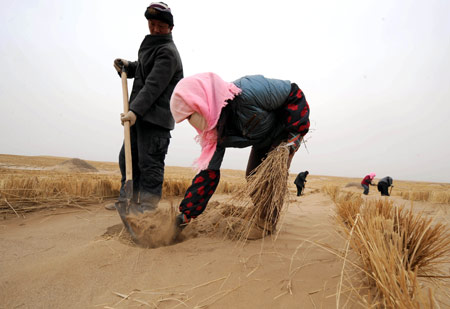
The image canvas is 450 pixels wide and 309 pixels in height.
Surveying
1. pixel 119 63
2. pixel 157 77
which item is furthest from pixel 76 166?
pixel 157 77

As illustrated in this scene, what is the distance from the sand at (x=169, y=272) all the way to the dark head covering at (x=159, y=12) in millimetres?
1813

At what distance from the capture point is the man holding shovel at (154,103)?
2.08m

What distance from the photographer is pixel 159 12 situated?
6.77 ft

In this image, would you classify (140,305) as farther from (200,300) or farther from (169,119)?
(169,119)

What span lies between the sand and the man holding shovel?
1.90 feet

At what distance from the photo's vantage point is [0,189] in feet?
7.35

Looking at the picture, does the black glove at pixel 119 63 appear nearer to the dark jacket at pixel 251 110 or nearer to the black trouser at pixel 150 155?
the black trouser at pixel 150 155

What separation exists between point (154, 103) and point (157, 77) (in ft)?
0.80

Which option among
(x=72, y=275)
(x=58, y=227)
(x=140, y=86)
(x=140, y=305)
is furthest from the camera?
(x=140, y=86)

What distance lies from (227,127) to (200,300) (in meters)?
0.98

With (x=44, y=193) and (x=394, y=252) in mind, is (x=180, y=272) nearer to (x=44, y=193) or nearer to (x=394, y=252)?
(x=394, y=252)

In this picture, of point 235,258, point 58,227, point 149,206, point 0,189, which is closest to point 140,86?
point 149,206

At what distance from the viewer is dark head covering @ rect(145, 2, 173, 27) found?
203 cm

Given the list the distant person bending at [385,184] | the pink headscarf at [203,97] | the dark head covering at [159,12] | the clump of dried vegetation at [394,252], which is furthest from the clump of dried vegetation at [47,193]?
the distant person bending at [385,184]
